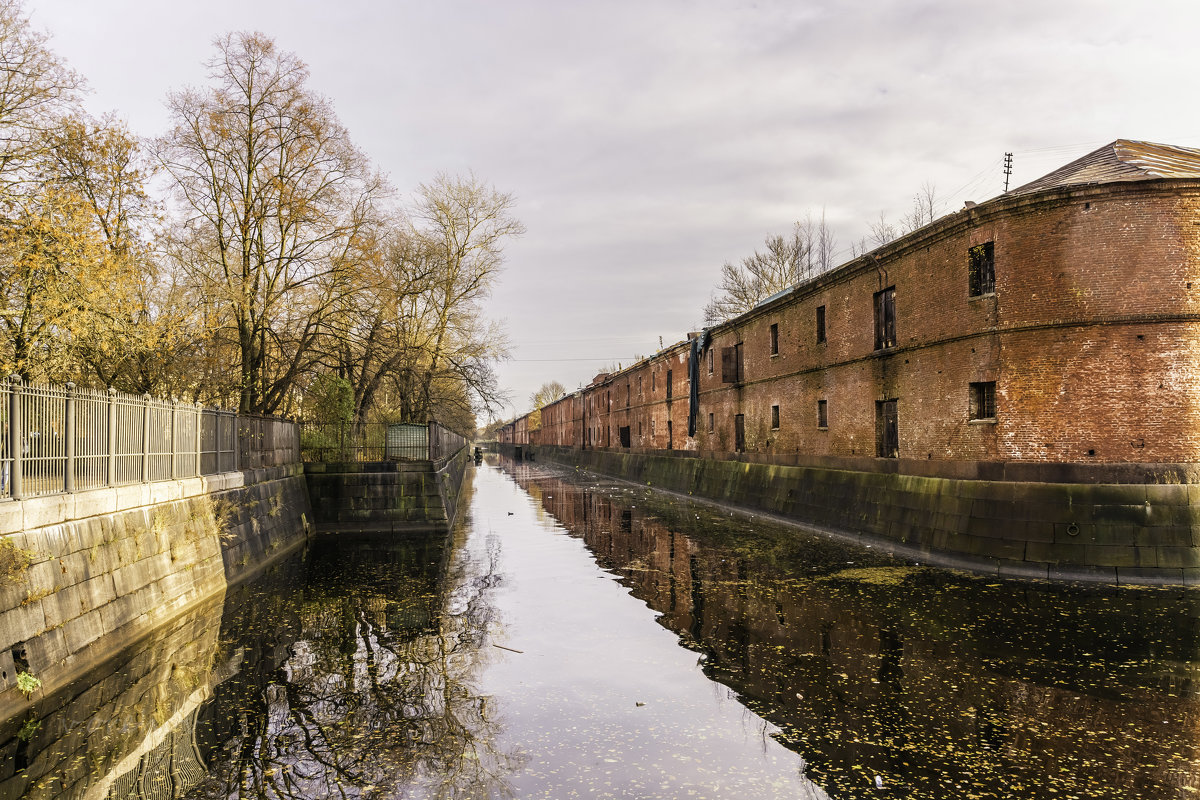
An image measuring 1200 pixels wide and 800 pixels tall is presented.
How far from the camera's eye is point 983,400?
50.4 feet

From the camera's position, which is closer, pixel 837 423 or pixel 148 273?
pixel 148 273

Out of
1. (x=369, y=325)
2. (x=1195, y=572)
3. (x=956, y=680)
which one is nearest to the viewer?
(x=956, y=680)

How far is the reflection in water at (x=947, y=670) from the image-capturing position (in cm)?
561

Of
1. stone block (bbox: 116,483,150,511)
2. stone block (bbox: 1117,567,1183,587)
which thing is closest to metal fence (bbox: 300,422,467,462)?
stone block (bbox: 116,483,150,511)

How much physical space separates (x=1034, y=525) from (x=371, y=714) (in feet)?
39.5

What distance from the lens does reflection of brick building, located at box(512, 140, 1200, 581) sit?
13.1 metres

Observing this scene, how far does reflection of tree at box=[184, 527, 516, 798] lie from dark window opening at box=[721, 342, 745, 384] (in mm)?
20610

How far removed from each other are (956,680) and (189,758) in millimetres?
7349

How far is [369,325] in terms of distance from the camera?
83.9 feet

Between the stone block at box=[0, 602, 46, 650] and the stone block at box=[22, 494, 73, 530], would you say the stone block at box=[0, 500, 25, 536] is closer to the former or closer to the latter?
the stone block at box=[22, 494, 73, 530]

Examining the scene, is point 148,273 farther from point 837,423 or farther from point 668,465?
point 668,465

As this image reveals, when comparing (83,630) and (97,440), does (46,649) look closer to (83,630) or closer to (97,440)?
(83,630)

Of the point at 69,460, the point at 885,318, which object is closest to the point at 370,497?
the point at 69,460

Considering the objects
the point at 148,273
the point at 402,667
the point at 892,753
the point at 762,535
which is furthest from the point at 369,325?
the point at 892,753
